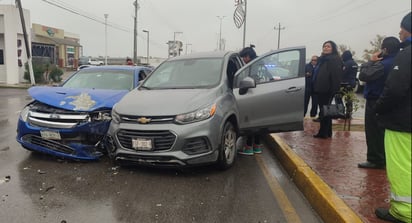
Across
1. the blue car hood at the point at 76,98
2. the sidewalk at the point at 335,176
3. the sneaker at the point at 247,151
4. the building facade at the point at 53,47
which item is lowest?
the sneaker at the point at 247,151

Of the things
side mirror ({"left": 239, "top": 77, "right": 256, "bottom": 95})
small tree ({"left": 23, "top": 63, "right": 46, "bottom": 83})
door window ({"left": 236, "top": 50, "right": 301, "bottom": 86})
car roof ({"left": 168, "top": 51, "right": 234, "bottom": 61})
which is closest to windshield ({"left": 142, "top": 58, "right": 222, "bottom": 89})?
car roof ({"left": 168, "top": 51, "right": 234, "bottom": 61})

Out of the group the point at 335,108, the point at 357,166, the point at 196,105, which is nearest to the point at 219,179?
the point at 196,105

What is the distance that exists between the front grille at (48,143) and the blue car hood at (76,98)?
562 mm

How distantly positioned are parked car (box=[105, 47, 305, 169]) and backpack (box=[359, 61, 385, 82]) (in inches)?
54.0

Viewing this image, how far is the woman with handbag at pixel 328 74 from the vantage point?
7000mm

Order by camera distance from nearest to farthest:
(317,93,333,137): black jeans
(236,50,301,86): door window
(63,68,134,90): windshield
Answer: (236,50,301,86): door window < (63,68,134,90): windshield < (317,93,333,137): black jeans

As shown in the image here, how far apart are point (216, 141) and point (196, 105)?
0.57 meters

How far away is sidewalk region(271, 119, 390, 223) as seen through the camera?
3.82 metres

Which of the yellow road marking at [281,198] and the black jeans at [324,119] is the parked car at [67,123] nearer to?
the yellow road marking at [281,198]

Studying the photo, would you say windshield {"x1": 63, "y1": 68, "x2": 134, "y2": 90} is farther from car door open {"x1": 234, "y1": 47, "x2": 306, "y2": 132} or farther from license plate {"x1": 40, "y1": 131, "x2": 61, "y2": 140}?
car door open {"x1": 234, "y1": 47, "x2": 306, "y2": 132}

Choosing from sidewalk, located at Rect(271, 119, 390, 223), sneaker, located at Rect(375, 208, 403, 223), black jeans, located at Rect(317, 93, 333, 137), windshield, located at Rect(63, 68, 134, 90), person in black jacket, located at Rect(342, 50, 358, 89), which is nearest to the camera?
sneaker, located at Rect(375, 208, 403, 223)

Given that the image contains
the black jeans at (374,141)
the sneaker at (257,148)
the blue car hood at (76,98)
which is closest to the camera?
the black jeans at (374,141)

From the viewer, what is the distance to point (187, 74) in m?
6.25

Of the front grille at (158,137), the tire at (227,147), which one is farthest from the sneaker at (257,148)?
the front grille at (158,137)
